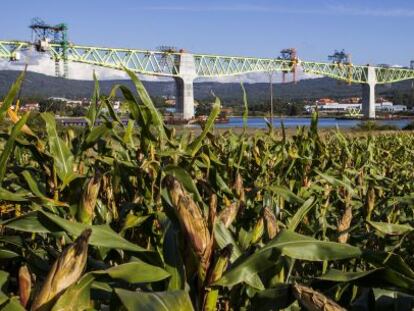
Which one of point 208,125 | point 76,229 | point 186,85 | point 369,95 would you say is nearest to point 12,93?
point 76,229

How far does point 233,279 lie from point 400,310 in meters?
0.46

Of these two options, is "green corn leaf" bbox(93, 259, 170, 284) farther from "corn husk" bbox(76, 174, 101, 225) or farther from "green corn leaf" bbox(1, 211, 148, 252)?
"corn husk" bbox(76, 174, 101, 225)

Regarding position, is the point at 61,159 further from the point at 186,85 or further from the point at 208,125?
the point at 186,85

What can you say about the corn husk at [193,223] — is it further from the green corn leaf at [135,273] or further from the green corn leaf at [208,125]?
the green corn leaf at [208,125]

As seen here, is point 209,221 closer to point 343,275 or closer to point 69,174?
point 343,275

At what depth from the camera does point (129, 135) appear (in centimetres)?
230

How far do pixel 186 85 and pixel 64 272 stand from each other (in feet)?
183

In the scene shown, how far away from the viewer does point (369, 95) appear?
80.7 m

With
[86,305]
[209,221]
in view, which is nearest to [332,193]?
[209,221]

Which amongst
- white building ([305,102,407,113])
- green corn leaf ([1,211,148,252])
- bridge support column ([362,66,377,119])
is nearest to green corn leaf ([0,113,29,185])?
green corn leaf ([1,211,148,252])

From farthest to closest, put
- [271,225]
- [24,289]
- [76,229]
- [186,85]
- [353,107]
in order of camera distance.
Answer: [353,107] < [186,85] < [271,225] < [76,229] < [24,289]

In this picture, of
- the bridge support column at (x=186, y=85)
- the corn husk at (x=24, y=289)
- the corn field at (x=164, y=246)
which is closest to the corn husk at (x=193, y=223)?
the corn field at (x=164, y=246)

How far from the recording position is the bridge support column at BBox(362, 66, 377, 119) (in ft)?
252

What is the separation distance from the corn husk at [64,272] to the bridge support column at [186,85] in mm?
50777
